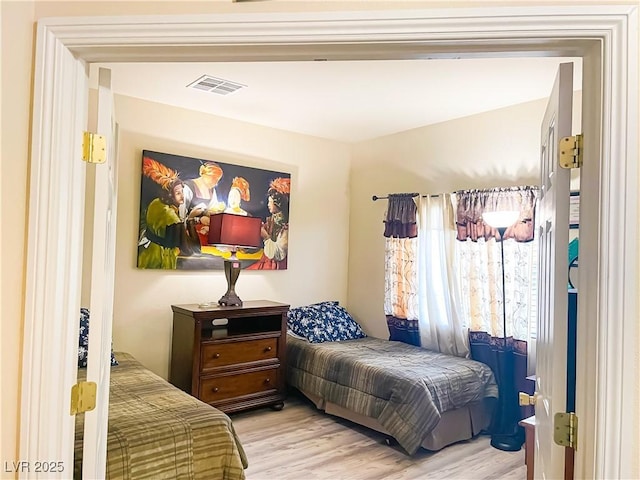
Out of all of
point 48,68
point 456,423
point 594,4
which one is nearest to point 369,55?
point 594,4

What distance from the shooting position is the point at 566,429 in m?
1.11

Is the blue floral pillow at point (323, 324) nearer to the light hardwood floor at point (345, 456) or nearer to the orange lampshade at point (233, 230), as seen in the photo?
the light hardwood floor at point (345, 456)

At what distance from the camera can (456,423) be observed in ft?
11.0

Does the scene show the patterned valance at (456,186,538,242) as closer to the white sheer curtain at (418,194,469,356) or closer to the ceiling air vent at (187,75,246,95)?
the white sheer curtain at (418,194,469,356)

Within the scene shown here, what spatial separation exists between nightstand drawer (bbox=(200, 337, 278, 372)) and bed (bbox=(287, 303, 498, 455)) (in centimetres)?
33

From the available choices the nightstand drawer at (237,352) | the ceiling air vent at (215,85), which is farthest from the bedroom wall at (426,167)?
the ceiling air vent at (215,85)

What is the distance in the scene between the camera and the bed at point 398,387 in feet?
10.3

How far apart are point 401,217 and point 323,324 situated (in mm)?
1276

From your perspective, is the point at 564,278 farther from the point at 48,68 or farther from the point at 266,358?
the point at 266,358

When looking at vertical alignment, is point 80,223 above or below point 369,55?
below

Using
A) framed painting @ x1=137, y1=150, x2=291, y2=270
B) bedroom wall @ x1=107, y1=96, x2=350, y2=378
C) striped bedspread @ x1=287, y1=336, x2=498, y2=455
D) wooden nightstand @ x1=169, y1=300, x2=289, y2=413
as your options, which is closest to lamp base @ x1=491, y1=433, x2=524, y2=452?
striped bedspread @ x1=287, y1=336, x2=498, y2=455

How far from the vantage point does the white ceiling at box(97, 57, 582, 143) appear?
2902 millimetres

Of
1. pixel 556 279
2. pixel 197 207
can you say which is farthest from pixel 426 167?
pixel 556 279

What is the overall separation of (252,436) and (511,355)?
2.08 m
